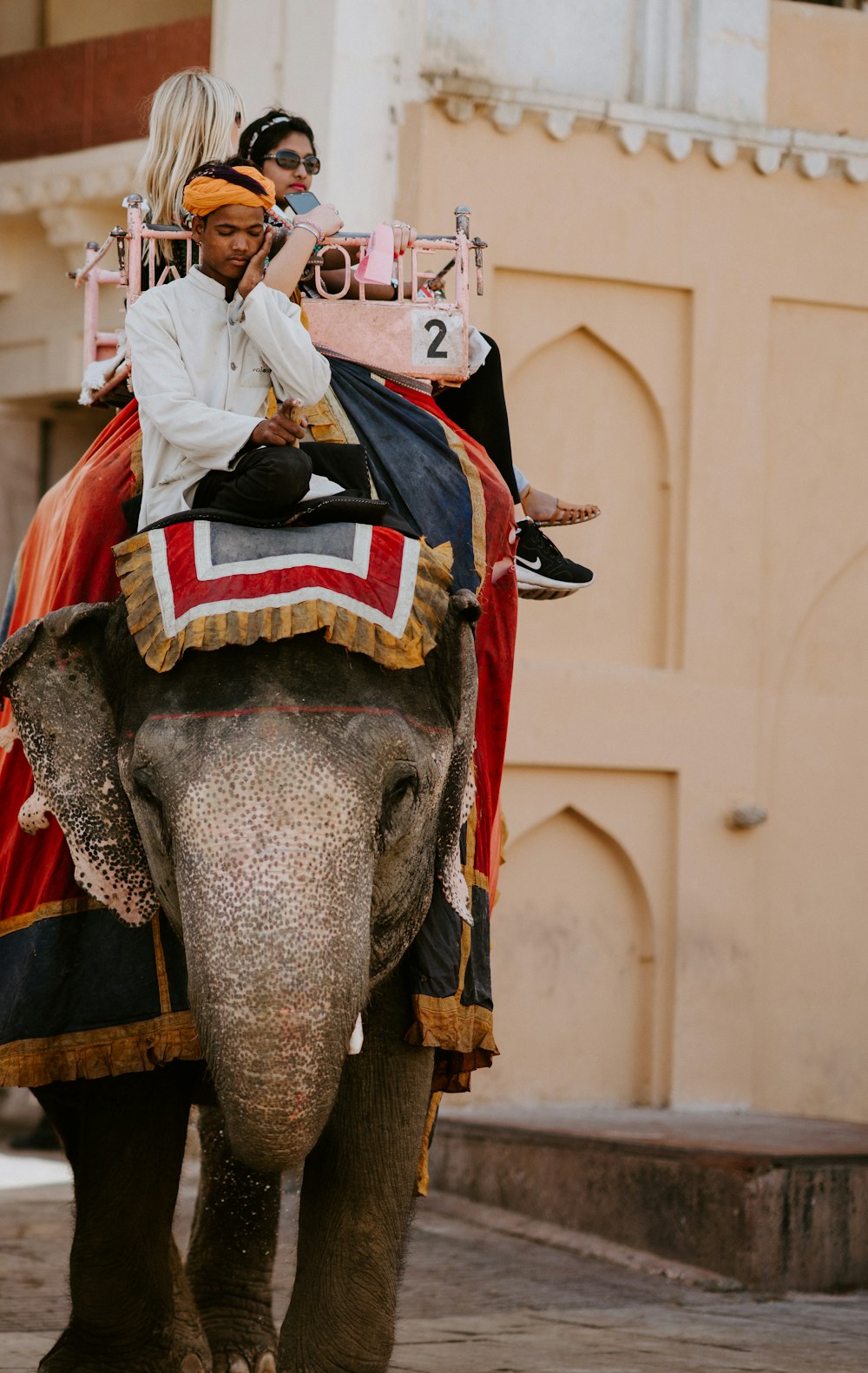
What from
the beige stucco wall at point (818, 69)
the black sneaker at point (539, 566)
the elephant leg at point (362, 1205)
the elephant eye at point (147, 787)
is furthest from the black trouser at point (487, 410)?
the beige stucco wall at point (818, 69)

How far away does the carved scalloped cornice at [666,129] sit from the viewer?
8.20 meters

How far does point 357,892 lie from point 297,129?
94.0 inches

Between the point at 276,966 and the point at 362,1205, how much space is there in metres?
0.88

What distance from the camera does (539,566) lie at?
4.61 metres

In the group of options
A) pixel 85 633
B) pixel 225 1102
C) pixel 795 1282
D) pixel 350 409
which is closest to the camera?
pixel 225 1102

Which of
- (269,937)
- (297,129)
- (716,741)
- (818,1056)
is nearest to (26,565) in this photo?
(297,129)

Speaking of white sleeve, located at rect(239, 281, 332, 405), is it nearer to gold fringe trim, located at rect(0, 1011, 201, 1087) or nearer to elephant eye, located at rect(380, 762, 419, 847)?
elephant eye, located at rect(380, 762, 419, 847)

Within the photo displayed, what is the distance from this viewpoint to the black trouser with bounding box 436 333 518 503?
446 centimetres

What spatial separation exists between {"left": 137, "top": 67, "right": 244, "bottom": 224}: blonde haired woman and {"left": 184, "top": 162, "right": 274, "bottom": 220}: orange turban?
84 centimetres

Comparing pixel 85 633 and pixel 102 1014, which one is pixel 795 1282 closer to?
pixel 102 1014

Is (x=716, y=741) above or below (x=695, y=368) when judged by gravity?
below

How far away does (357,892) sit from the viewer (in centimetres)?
307

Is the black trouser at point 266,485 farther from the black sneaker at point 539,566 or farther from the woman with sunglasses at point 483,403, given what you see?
the black sneaker at point 539,566

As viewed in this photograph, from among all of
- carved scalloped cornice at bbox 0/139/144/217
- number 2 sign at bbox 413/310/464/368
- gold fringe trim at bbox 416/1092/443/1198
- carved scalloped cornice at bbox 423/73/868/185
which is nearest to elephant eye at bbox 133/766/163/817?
gold fringe trim at bbox 416/1092/443/1198
